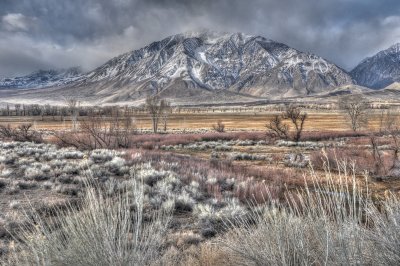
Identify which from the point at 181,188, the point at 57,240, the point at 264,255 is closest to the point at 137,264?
the point at 57,240

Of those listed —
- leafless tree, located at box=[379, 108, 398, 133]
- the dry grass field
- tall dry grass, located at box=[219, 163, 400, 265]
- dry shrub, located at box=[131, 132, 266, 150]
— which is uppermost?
tall dry grass, located at box=[219, 163, 400, 265]

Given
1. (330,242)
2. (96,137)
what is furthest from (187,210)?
(96,137)

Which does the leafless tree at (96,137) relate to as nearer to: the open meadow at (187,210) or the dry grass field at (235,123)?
the open meadow at (187,210)

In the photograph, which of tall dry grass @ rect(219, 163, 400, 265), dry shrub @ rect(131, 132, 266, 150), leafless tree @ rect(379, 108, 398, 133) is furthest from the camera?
dry shrub @ rect(131, 132, 266, 150)

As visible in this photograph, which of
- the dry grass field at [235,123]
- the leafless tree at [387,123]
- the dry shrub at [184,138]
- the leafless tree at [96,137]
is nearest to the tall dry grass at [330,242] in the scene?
the leafless tree at [96,137]

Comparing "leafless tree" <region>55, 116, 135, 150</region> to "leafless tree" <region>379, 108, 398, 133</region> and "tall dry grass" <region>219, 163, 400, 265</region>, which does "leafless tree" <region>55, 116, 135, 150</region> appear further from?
"tall dry grass" <region>219, 163, 400, 265</region>

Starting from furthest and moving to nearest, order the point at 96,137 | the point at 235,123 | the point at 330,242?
the point at 235,123 → the point at 96,137 → the point at 330,242

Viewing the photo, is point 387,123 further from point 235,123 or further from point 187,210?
point 235,123

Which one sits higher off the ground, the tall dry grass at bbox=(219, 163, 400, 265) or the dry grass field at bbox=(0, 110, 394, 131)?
the tall dry grass at bbox=(219, 163, 400, 265)

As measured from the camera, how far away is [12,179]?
11.4 metres

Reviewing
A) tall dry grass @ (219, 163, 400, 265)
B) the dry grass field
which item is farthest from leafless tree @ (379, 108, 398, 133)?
tall dry grass @ (219, 163, 400, 265)

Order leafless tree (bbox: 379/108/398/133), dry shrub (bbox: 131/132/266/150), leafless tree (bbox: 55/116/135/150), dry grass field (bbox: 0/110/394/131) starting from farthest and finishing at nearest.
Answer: dry grass field (bbox: 0/110/394/131)
dry shrub (bbox: 131/132/266/150)
leafless tree (bbox: 379/108/398/133)
leafless tree (bbox: 55/116/135/150)

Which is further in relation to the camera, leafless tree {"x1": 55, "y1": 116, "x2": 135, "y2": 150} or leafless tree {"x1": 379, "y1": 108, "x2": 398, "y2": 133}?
leafless tree {"x1": 379, "y1": 108, "x2": 398, "y2": 133}

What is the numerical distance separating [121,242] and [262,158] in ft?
68.5
